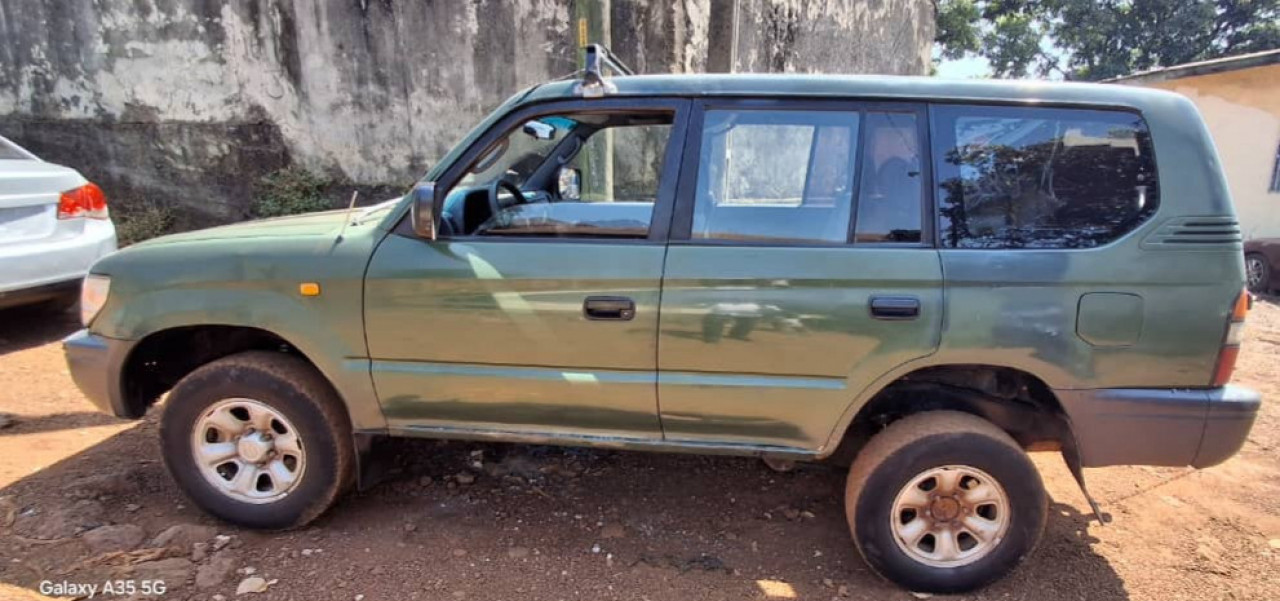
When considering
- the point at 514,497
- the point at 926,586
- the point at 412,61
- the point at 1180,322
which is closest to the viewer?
the point at 1180,322

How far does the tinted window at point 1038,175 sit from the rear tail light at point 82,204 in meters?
5.55

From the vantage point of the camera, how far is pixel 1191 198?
2359 millimetres

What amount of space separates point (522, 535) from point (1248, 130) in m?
13.0

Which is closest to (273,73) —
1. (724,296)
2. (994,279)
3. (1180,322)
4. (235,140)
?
(235,140)

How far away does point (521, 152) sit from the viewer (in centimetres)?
347

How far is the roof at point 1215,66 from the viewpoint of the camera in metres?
9.88

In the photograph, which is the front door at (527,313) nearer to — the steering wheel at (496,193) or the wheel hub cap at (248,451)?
the steering wheel at (496,193)

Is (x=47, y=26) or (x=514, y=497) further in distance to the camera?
(x=47, y=26)

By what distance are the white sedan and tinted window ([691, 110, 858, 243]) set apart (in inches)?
183

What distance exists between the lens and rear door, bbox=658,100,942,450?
Answer: 2439 millimetres

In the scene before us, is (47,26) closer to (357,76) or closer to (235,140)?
(235,140)

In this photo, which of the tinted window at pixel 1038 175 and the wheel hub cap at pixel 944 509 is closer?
the tinted window at pixel 1038 175

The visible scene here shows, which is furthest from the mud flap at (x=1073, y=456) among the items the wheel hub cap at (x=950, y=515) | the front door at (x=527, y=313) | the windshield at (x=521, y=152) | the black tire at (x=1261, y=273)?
the black tire at (x=1261, y=273)

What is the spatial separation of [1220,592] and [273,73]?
841cm
